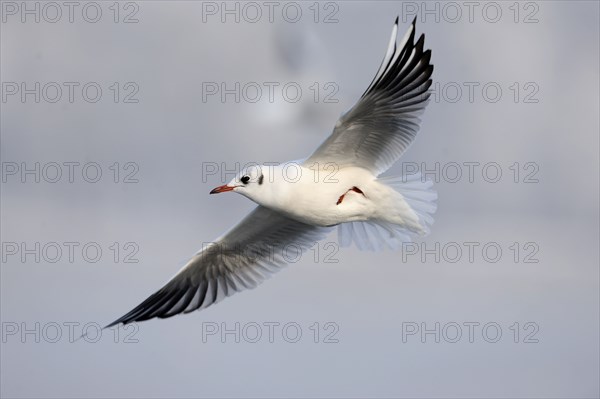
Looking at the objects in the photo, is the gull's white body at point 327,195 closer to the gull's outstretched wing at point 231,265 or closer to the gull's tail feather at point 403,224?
the gull's tail feather at point 403,224

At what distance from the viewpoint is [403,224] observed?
23.2 feet

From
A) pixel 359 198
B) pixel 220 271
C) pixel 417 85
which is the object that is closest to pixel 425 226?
pixel 359 198

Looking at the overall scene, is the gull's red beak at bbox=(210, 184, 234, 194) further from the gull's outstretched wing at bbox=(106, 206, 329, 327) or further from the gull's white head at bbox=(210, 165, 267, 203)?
the gull's outstretched wing at bbox=(106, 206, 329, 327)

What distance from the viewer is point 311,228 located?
784 cm

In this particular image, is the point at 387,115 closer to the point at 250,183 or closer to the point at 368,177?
the point at 368,177

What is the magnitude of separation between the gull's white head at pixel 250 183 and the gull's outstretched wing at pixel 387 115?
11.9 inches

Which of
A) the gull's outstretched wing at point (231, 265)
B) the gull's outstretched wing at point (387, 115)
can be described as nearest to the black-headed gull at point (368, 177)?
the gull's outstretched wing at point (387, 115)

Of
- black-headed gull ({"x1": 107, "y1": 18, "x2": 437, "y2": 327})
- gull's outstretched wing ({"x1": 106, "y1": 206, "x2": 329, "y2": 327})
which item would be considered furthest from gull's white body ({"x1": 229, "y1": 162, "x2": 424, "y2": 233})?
gull's outstretched wing ({"x1": 106, "y1": 206, "x2": 329, "y2": 327})

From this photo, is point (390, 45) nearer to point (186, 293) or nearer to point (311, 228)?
point (311, 228)

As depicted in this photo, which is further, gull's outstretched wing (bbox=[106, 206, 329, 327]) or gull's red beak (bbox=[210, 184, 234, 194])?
gull's outstretched wing (bbox=[106, 206, 329, 327])

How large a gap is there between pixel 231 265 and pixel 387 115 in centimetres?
177

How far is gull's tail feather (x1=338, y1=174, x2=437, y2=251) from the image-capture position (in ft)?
22.9

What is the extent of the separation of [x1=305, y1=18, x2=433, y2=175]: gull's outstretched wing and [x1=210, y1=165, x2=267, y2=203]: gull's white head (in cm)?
30

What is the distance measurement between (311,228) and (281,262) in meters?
0.34
